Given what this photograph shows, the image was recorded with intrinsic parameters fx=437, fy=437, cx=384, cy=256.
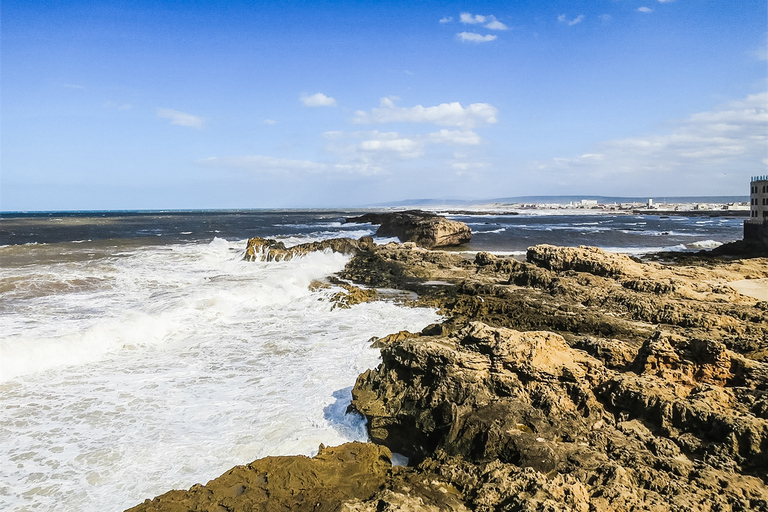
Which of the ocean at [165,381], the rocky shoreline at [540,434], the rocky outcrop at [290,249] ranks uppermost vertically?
the rocky outcrop at [290,249]

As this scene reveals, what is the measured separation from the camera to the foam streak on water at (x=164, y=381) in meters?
5.09

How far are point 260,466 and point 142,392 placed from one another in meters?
3.98

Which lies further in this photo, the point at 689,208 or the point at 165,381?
the point at 689,208

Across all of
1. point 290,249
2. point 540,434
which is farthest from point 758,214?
point 540,434

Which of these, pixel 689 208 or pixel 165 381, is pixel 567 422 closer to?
pixel 165 381

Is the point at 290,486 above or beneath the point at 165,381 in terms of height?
above

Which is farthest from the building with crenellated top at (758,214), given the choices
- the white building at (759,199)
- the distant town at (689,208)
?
the distant town at (689,208)

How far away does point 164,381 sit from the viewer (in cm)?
771

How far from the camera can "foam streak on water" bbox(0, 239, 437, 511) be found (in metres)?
5.09

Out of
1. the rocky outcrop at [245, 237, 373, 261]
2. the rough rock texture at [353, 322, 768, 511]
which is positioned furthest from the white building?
the rough rock texture at [353, 322, 768, 511]

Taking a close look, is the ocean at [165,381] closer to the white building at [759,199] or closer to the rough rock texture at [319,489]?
the rough rock texture at [319,489]

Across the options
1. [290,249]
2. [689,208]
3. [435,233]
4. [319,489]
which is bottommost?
[319,489]

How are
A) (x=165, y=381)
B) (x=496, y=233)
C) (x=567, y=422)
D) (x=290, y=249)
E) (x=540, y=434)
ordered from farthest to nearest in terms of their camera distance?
(x=496, y=233), (x=290, y=249), (x=165, y=381), (x=567, y=422), (x=540, y=434)

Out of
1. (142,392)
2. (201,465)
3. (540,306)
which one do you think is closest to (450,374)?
(201,465)
